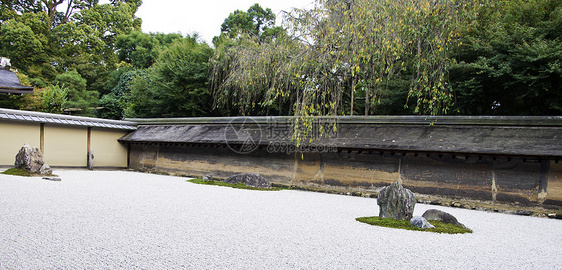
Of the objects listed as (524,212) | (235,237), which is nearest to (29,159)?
(235,237)

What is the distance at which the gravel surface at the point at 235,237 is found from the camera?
3148 mm

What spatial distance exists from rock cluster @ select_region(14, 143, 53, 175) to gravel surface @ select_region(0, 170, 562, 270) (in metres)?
2.89

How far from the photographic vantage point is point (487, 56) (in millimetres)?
10719

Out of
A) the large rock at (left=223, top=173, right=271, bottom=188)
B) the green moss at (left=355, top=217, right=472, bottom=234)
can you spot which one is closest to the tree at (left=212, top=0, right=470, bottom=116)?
the large rock at (left=223, top=173, right=271, bottom=188)

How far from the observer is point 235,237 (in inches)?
157

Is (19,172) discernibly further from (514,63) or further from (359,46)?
(514,63)

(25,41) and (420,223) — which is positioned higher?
(25,41)

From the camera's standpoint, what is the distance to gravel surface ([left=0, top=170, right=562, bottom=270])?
10.3 feet

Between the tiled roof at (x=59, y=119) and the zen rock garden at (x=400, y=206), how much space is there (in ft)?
35.3

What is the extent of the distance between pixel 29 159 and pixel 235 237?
8.03 meters

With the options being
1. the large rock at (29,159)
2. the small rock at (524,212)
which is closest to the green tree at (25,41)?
the large rock at (29,159)

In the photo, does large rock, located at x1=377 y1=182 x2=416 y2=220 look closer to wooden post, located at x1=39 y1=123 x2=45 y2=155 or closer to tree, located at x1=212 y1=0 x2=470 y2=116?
tree, located at x1=212 y1=0 x2=470 y2=116

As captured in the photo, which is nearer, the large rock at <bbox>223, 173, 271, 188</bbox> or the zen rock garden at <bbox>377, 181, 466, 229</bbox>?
Answer: the zen rock garden at <bbox>377, 181, 466, 229</bbox>

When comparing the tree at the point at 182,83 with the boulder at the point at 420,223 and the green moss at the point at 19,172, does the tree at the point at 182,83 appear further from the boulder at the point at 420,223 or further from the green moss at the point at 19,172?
the boulder at the point at 420,223
